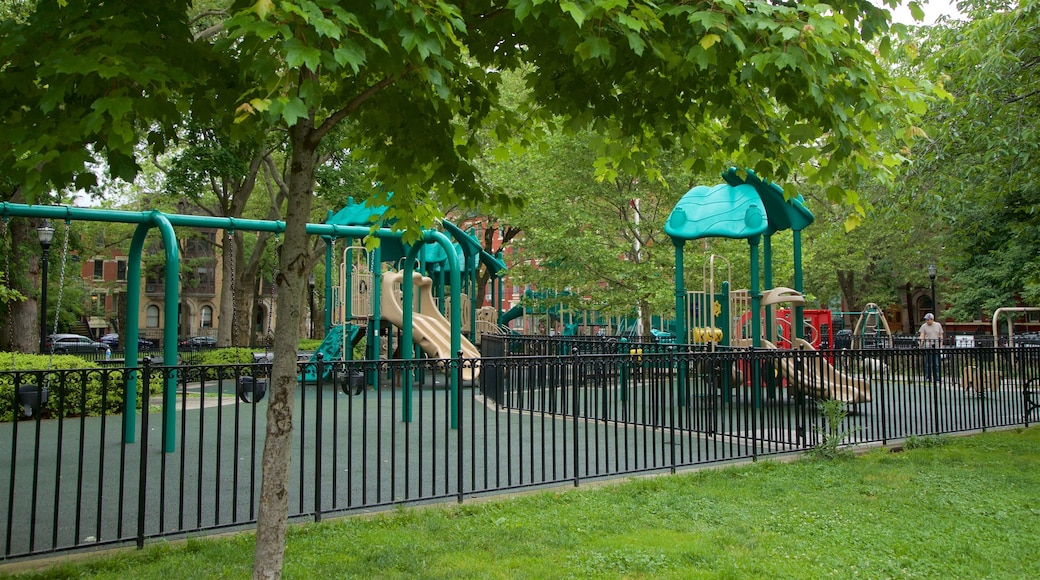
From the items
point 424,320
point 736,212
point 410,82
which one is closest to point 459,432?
point 410,82

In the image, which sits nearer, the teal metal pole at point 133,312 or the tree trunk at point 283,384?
the tree trunk at point 283,384

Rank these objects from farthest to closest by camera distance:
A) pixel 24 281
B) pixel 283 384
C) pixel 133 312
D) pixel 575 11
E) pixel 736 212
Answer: pixel 24 281 → pixel 736 212 → pixel 133 312 → pixel 283 384 → pixel 575 11

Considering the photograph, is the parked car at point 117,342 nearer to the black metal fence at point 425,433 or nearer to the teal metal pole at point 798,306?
the black metal fence at point 425,433

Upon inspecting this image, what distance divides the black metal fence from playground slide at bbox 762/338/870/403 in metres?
0.09

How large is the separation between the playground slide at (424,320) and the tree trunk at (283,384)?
12866mm

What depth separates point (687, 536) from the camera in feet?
18.6

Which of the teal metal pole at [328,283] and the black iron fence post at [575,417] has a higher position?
the teal metal pole at [328,283]

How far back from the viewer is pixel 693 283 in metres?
22.5

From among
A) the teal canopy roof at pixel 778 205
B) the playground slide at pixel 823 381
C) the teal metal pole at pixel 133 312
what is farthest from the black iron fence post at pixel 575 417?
the teal canopy roof at pixel 778 205

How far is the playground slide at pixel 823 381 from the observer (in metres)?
9.54

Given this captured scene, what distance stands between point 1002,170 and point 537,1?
9.84m

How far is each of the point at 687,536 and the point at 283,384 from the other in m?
3.17

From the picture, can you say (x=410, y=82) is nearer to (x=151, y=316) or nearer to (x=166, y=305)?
(x=166, y=305)

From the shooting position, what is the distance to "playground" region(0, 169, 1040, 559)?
20.3ft
